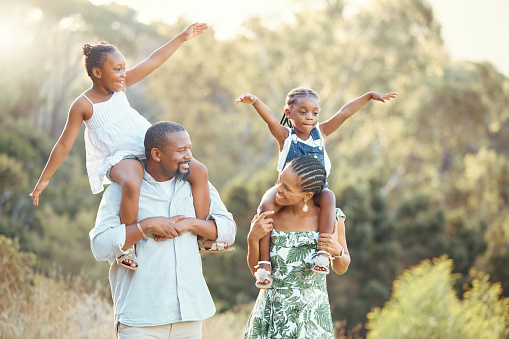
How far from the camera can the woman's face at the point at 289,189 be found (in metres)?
2.78

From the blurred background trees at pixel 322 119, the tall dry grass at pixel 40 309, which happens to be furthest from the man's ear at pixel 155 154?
the blurred background trees at pixel 322 119

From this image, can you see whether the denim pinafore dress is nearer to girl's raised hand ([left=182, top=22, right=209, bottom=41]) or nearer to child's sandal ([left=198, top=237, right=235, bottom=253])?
child's sandal ([left=198, top=237, right=235, bottom=253])

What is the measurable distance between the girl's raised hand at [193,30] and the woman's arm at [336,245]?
4.34 feet

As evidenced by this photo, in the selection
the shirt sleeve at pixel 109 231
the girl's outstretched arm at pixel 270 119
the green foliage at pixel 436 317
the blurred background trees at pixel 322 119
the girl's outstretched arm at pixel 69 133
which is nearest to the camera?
the shirt sleeve at pixel 109 231

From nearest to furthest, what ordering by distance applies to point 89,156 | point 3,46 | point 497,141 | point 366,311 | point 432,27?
point 89,156 → point 366,311 → point 3,46 → point 432,27 → point 497,141

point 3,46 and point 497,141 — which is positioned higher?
point 497,141

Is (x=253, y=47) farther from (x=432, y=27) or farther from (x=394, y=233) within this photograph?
(x=394, y=233)

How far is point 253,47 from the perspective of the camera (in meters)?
22.8

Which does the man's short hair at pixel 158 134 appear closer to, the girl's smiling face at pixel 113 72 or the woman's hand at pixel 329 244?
the girl's smiling face at pixel 113 72

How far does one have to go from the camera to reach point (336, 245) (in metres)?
2.75

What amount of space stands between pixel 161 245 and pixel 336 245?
778 millimetres

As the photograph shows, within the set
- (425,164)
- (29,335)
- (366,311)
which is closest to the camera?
(29,335)

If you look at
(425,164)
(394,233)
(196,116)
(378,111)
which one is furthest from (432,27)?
(196,116)

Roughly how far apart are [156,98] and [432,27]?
11.3 metres
